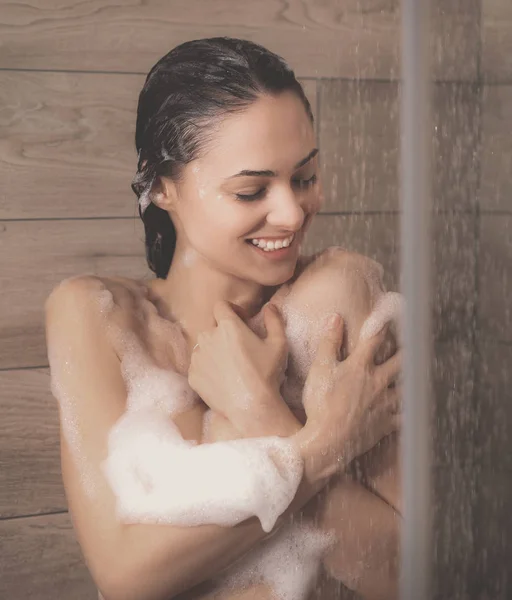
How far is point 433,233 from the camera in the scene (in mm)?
636

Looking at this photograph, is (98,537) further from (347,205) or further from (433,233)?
(347,205)

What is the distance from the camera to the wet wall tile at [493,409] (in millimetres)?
769

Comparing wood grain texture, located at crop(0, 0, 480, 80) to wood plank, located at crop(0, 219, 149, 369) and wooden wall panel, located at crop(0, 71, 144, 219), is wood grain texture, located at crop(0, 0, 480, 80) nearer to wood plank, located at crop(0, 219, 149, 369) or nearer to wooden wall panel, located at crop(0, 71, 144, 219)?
wooden wall panel, located at crop(0, 71, 144, 219)

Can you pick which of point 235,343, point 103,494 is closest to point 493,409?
point 235,343

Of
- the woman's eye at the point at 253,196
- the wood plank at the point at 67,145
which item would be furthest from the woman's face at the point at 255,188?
the wood plank at the point at 67,145

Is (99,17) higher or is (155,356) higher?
(99,17)

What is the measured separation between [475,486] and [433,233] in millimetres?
279

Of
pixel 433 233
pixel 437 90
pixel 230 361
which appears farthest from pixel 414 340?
pixel 230 361

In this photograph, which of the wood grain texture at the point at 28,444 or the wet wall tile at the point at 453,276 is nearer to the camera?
the wet wall tile at the point at 453,276

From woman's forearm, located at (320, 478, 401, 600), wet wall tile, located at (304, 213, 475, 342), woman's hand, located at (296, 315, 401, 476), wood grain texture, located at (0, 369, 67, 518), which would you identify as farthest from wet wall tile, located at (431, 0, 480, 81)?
wood grain texture, located at (0, 369, 67, 518)

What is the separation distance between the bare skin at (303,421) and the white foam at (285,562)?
0.04 feet

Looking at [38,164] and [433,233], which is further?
[38,164]

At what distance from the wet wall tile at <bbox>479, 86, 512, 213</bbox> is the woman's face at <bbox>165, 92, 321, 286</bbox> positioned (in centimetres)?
27

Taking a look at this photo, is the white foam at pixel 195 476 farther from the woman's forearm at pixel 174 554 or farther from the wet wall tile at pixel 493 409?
the wet wall tile at pixel 493 409
